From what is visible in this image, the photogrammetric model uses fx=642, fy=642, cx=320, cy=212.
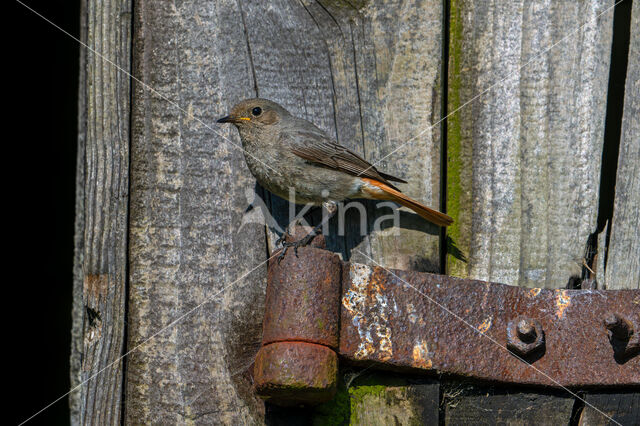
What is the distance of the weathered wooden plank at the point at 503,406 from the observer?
1.86 metres

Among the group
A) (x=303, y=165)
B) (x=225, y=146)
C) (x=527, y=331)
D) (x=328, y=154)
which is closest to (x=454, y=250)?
(x=527, y=331)

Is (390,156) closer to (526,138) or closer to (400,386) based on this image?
(526,138)

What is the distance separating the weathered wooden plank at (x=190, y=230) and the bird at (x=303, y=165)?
4.4 inches

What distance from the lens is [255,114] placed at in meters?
2.58

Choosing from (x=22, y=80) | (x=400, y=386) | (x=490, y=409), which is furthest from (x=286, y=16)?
(x=22, y=80)

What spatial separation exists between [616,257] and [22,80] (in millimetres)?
4484

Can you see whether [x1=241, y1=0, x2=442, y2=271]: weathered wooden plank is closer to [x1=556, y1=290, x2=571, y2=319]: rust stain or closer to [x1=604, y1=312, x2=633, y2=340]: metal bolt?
[x1=556, y1=290, x2=571, y2=319]: rust stain

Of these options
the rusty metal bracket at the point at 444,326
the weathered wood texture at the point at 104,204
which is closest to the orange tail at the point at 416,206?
the rusty metal bracket at the point at 444,326

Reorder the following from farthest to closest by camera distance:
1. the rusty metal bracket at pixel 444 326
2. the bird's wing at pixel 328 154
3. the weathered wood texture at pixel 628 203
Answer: the bird's wing at pixel 328 154 < the weathered wood texture at pixel 628 203 < the rusty metal bracket at pixel 444 326

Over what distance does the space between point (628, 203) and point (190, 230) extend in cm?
148

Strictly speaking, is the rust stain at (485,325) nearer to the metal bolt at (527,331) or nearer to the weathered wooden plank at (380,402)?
the metal bolt at (527,331)

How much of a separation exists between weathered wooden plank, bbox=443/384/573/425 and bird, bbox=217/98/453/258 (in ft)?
1.90

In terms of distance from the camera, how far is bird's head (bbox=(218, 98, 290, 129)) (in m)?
2.27

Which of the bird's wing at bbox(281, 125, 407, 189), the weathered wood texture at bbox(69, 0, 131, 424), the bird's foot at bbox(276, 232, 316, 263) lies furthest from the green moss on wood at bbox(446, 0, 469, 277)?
the weathered wood texture at bbox(69, 0, 131, 424)
